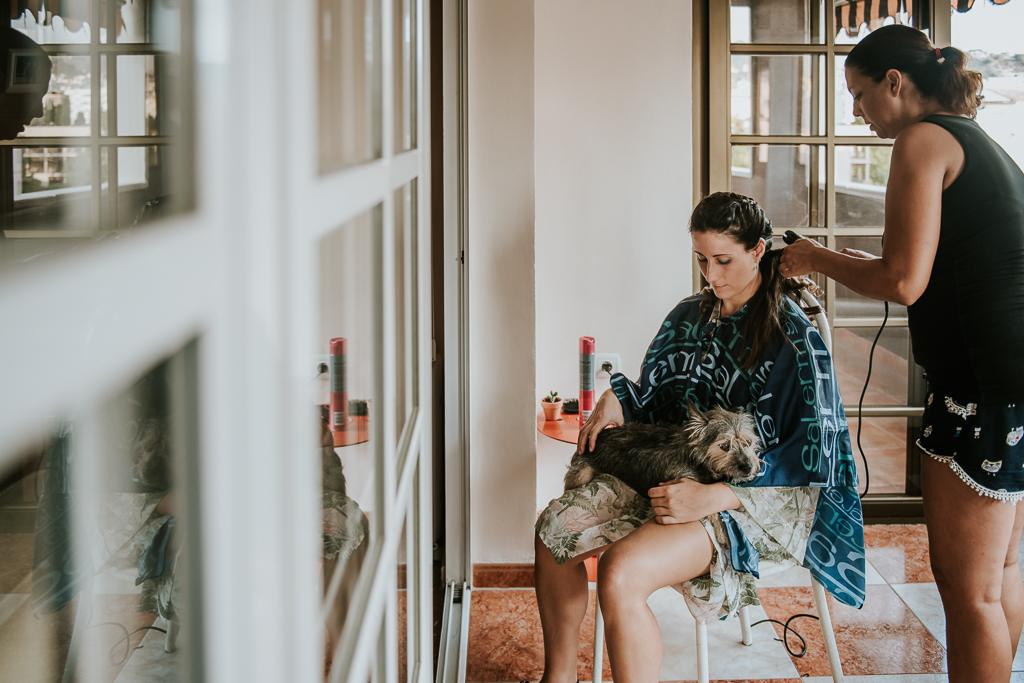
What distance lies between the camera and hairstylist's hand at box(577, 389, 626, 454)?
189 centimetres

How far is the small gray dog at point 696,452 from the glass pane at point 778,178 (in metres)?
1.41

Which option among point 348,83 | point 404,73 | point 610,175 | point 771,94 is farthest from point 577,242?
point 348,83

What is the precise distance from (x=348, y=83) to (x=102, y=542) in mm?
466

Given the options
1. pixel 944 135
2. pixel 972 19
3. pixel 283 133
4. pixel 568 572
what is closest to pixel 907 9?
pixel 972 19

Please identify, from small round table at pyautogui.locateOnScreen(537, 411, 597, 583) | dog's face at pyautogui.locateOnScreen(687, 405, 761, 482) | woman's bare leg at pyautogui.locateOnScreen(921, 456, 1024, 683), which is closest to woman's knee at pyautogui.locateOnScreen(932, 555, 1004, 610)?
woman's bare leg at pyautogui.locateOnScreen(921, 456, 1024, 683)

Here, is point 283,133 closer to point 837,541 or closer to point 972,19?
point 837,541

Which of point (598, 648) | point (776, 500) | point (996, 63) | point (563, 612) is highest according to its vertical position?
point (996, 63)

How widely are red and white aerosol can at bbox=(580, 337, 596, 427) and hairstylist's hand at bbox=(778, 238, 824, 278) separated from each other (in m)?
0.90

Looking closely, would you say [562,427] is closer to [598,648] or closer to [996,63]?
[598,648]

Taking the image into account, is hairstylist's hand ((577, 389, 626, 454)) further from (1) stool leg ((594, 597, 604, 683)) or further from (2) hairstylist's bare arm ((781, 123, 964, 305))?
(2) hairstylist's bare arm ((781, 123, 964, 305))

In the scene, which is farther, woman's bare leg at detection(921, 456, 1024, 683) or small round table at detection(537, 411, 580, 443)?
small round table at detection(537, 411, 580, 443)

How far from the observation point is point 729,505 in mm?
1629

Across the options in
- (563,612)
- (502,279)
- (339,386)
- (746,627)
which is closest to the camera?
(339,386)

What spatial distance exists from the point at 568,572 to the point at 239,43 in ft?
5.36
